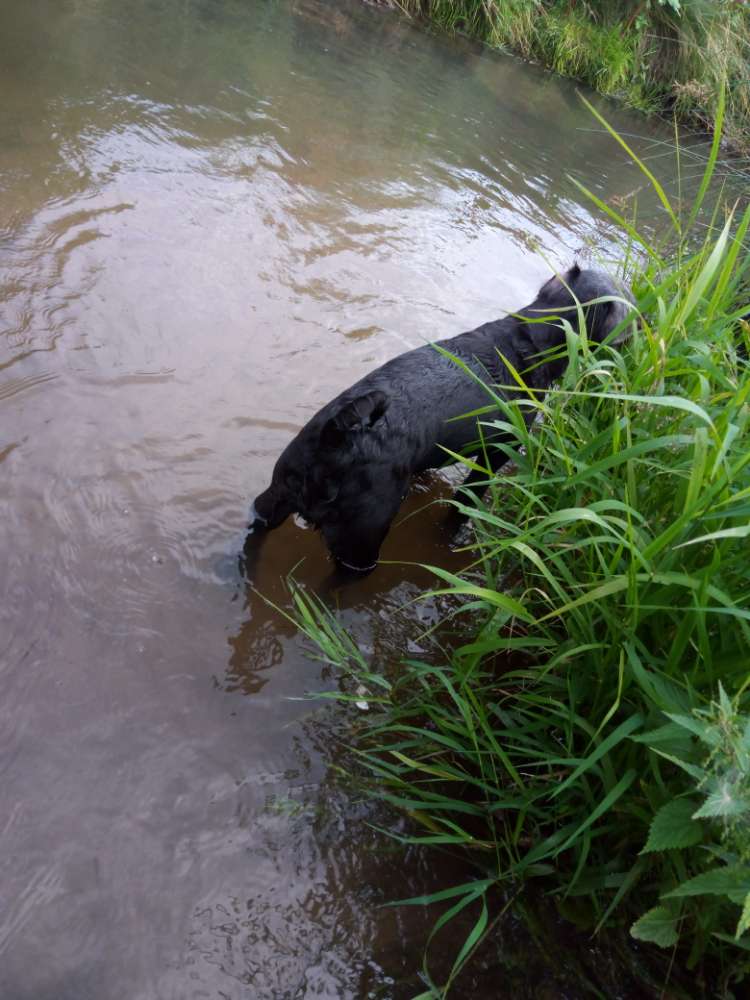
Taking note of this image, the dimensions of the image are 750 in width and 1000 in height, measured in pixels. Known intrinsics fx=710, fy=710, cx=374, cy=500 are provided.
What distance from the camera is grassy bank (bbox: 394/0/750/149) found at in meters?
11.1

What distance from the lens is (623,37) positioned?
12.0 meters

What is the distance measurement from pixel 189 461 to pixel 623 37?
12864 millimetres

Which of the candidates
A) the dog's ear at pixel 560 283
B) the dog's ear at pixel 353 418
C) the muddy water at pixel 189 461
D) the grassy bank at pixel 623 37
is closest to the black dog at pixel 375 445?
the dog's ear at pixel 353 418

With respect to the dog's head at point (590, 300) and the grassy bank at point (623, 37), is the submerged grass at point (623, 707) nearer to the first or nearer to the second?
the dog's head at point (590, 300)

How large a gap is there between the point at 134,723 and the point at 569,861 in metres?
1.27

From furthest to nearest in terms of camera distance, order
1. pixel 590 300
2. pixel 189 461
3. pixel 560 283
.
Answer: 1. pixel 560 283
2. pixel 590 300
3. pixel 189 461

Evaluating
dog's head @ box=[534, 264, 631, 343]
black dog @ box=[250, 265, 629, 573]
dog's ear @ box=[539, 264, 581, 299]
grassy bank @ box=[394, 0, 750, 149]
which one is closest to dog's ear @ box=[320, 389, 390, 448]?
black dog @ box=[250, 265, 629, 573]

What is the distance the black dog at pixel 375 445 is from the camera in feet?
7.96

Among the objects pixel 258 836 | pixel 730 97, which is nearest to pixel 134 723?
pixel 258 836

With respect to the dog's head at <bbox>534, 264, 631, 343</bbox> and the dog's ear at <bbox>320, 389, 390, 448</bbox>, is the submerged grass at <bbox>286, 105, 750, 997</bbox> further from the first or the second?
the dog's head at <bbox>534, 264, 631, 343</bbox>

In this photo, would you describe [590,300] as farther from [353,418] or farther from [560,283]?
[353,418]

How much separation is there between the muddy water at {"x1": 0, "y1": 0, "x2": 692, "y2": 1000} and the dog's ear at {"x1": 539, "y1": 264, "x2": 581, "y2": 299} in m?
0.54

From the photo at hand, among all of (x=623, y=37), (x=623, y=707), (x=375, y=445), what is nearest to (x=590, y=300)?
(x=375, y=445)

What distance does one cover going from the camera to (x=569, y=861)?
6.07 ft
